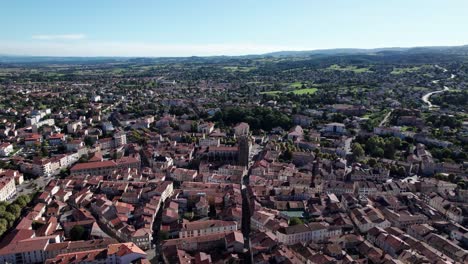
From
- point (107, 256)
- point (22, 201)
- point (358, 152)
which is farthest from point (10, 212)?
point (358, 152)

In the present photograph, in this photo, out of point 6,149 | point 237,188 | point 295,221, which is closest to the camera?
point 295,221

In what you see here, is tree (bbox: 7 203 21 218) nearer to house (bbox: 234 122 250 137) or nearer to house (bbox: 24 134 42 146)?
house (bbox: 24 134 42 146)

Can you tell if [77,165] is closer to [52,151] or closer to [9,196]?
[9,196]

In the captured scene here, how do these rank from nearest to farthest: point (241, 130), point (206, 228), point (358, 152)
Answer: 1. point (206, 228)
2. point (358, 152)
3. point (241, 130)

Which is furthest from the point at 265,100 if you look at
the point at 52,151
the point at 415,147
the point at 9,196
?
the point at 9,196

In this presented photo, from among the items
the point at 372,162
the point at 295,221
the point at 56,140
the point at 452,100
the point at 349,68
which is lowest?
the point at 372,162

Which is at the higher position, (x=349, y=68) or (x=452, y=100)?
(x=349, y=68)

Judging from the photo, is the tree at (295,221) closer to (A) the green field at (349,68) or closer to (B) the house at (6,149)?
(B) the house at (6,149)

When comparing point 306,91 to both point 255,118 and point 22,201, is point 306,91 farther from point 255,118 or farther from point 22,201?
point 22,201
